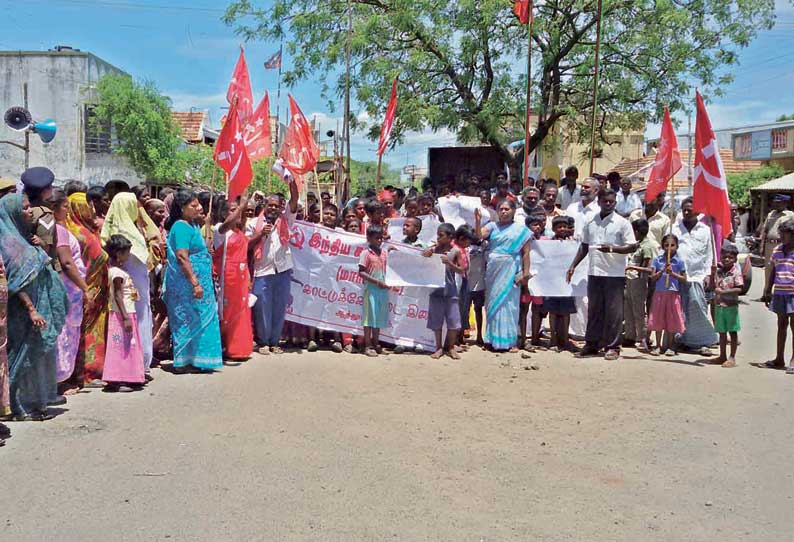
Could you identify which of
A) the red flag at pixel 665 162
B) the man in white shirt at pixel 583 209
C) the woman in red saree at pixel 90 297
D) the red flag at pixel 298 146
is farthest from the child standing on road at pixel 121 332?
the red flag at pixel 665 162

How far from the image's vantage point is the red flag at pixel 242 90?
8.67 metres

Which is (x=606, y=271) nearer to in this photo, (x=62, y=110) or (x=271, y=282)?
(x=271, y=282)

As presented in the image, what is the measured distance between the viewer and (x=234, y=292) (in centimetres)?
805

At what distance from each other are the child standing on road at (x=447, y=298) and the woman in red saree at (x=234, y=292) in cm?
202

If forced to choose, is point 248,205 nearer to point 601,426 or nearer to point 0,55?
point 601,426

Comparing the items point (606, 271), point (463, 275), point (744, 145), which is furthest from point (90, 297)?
point (744, 145)

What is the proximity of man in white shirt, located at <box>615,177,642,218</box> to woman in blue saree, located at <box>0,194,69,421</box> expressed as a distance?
24.9ft

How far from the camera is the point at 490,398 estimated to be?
673cm

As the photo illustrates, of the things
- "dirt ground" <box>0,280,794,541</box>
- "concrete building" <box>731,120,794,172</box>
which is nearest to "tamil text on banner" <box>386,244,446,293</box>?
"dirt ground" <box>0,280,794,541</box>

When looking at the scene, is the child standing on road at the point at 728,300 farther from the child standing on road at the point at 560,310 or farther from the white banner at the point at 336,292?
the white banner at the point at 336,292

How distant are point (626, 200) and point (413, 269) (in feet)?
12.8

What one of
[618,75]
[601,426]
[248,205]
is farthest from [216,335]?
[618,75]

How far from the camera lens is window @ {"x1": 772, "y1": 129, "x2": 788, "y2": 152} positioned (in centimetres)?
3453

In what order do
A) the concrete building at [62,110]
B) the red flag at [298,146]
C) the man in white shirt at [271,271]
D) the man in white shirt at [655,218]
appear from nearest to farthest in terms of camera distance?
the man in white shirt at [271,271] < the red flag at [298,146] < the man in white shirt at [655,218] < the concrete building at [62,110]
